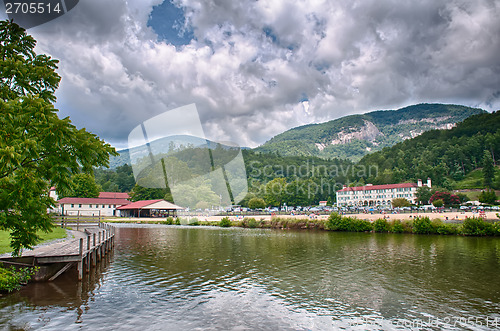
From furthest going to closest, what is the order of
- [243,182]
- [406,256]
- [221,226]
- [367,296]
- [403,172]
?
[403,172], [243,182], [221,226], [406,256], [367,296]

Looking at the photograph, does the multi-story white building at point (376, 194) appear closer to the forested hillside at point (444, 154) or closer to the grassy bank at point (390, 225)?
the forested hillside at point (444, 154)

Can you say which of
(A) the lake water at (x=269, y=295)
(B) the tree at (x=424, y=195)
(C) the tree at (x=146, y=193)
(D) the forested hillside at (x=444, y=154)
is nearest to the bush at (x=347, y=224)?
(A) the lake water at (x=269, y=295)

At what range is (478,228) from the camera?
3584 centimetres

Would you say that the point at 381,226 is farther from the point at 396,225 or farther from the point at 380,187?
the point at 380,187

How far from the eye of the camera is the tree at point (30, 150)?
24.9 feet

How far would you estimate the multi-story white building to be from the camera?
132 m

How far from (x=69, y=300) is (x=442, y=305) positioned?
14.4 meters

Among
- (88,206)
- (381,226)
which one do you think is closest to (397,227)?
(381,226)

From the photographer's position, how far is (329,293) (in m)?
13.7

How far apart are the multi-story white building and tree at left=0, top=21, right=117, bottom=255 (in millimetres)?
128001

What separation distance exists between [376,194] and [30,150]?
147 meters

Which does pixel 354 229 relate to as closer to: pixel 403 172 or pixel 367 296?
pixel 367 296

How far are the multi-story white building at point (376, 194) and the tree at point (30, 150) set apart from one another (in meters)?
128

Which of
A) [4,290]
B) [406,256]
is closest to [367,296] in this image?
[406,256]
